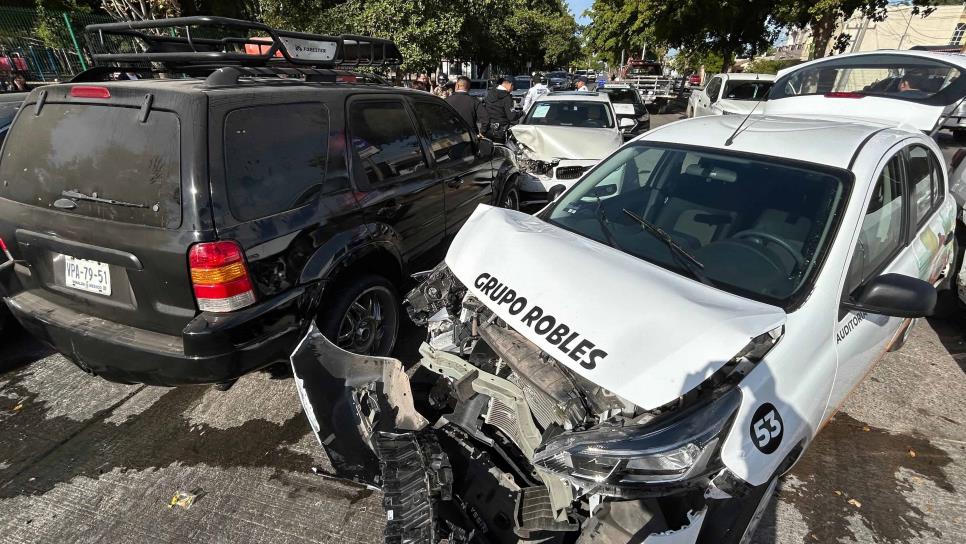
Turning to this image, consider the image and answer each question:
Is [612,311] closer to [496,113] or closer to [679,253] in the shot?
[679,253]

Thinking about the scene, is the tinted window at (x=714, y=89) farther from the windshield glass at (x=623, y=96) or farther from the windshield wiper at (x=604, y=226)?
the windshield wiper at (x=604, y=226)

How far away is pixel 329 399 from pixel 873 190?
8.89 feet

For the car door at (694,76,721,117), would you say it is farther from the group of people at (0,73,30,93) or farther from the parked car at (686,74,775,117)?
the group of people at (0,73,30,93)

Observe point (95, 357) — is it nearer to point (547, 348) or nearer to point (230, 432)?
point (230, 432)

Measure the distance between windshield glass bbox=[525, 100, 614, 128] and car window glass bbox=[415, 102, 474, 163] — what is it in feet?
12.9

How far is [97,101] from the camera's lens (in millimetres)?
2428

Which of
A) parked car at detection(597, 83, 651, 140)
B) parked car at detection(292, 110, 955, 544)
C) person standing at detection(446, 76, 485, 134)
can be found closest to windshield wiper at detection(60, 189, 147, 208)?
parked car at detection(292, 110, 955, 544)

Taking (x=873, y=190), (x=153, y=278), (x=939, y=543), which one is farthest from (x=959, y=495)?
(x=153, y=278)

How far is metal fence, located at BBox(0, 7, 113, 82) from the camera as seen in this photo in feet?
40.3

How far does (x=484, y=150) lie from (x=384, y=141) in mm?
1630

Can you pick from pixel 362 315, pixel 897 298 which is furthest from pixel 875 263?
pixel 362 315

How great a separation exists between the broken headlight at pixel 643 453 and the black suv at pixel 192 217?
5.58ft

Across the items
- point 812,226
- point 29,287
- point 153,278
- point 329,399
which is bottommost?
point 329,399

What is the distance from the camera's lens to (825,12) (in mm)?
13250
